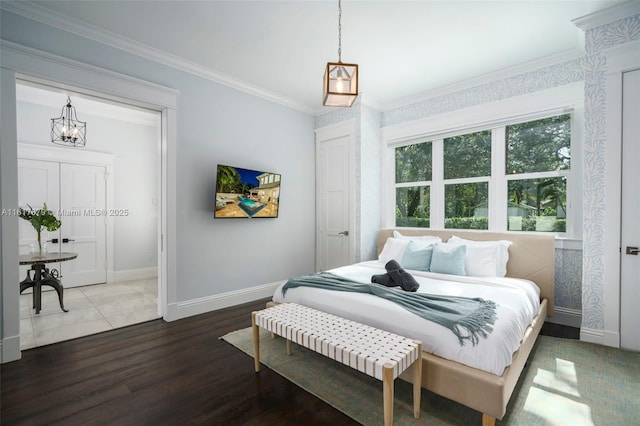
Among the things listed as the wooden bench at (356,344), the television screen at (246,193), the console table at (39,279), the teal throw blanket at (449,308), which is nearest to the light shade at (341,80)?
the teal throw blanket at (449,308)

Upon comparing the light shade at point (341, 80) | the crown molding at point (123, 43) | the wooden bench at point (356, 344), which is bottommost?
the wooden bench at point (356, 344)

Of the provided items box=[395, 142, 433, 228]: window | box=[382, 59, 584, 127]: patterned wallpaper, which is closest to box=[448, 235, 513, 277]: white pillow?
box=[395, 142, 433, 228]: window

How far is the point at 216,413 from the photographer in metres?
1.91

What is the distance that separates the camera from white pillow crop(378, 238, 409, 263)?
12.6 ft

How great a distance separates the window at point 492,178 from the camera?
343 cm

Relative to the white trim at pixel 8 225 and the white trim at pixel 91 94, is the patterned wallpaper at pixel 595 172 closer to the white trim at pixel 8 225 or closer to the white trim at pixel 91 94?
the white trim at pixel 91 94

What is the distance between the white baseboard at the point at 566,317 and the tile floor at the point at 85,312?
4.70 meters

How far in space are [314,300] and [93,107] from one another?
5.22 m

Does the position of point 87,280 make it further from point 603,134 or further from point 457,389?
point 603,134

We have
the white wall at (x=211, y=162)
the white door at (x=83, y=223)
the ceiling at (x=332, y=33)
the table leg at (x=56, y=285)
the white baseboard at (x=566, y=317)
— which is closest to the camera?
the ceiling at (x=332, y=33)

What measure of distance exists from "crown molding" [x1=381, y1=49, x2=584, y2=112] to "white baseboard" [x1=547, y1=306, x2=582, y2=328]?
276 centimetres

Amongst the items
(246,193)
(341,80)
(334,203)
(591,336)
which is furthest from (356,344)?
(334,203)

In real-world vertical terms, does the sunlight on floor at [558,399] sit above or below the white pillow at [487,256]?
below

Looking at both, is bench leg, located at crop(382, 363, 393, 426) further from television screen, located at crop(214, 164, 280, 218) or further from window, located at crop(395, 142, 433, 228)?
window, located at crop(395, 142, 433, 228)
